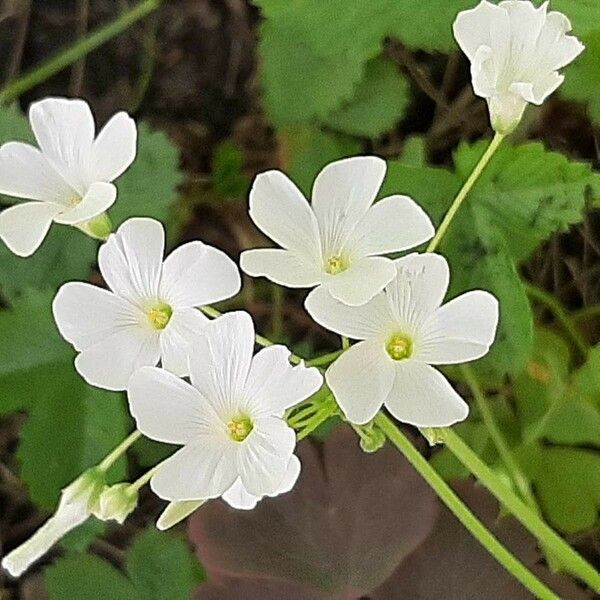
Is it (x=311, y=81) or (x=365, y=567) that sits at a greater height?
(x=311, y=81)

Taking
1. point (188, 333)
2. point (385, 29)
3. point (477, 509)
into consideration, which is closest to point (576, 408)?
point (477, 509)

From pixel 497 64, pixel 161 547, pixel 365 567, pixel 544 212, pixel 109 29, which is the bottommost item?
pixel 161 547

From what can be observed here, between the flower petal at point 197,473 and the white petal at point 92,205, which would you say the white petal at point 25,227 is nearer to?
the white petal at point 92,205

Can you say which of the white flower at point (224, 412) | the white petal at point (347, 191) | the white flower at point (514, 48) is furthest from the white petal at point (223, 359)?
the white flower at point (514, 48)

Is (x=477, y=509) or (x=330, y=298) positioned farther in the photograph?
(x=477, y=509)

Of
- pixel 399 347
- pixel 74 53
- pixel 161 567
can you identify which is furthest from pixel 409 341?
pixel 74 53

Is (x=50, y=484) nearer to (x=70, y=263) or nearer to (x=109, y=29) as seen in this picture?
(x=70, y=263)

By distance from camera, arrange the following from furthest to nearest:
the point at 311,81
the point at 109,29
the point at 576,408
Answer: the point at 109,29 < the point at 311,81 < the point at 576,408
